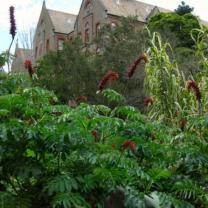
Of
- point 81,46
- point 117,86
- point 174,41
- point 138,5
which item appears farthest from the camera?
point 138,5

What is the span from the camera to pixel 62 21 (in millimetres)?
48312

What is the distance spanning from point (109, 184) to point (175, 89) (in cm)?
345

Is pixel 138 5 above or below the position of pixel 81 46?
above

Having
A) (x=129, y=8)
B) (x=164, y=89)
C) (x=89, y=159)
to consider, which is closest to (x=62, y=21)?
(x=129, y=8)

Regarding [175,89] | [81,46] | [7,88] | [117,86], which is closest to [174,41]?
[81,46]

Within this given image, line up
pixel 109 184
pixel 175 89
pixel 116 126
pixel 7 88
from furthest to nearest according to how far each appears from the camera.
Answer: pixel 175 89 < pixel 7 88 < pixel 116 126 < pixel 109 184

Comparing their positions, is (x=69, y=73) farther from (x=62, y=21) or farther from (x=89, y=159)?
(x=62, y=21)

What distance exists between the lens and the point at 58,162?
2900 mm

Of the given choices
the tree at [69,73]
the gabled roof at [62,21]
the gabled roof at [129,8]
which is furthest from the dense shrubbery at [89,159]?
the gabled roof at [62,21]

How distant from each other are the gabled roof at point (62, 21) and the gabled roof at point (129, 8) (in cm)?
765

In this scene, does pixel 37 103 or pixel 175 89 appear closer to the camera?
pixel 37 103

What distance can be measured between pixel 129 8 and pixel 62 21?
9225 millimetres

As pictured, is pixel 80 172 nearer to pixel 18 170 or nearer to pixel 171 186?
pixel 18 170

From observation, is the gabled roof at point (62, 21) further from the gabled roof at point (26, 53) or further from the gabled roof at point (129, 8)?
the gabled roof at point (129, 8)
